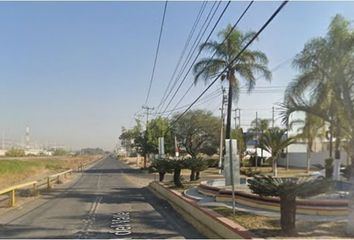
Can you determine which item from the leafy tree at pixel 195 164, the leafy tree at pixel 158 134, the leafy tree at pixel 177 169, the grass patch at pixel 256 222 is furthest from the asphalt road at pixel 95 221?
the leafy tree at pixel 158 134

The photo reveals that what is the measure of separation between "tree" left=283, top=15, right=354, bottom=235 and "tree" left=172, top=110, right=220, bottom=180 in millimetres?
53918

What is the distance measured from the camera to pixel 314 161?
69.1 metres

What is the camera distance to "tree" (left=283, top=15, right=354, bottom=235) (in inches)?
743

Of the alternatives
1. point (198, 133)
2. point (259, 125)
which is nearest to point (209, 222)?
point (198, 133)

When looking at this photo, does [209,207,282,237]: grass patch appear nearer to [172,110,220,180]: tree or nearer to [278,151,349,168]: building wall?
[278,151,349,168]: building wall

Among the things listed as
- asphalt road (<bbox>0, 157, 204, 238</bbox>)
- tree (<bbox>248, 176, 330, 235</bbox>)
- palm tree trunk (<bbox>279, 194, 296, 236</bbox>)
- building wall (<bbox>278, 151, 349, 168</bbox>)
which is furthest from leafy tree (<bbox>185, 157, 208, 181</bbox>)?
building wall (<bbox>278, 151, 349, 168</bbox>)

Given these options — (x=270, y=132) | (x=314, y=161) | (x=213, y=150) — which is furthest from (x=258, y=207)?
(x=213, y=150)

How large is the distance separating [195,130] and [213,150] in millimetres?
4304

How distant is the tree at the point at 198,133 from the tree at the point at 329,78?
53918mm

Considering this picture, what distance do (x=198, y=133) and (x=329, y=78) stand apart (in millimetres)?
59979

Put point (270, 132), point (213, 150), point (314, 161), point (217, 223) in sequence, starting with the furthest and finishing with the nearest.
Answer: point (213, 150) → point (314, 161) → point (270, 132) → point (217, 223)

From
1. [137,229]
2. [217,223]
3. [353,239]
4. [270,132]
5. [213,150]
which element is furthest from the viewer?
[213,150]

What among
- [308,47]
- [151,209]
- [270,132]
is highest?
[308,47]

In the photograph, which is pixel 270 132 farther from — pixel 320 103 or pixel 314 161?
pixel 314 161
